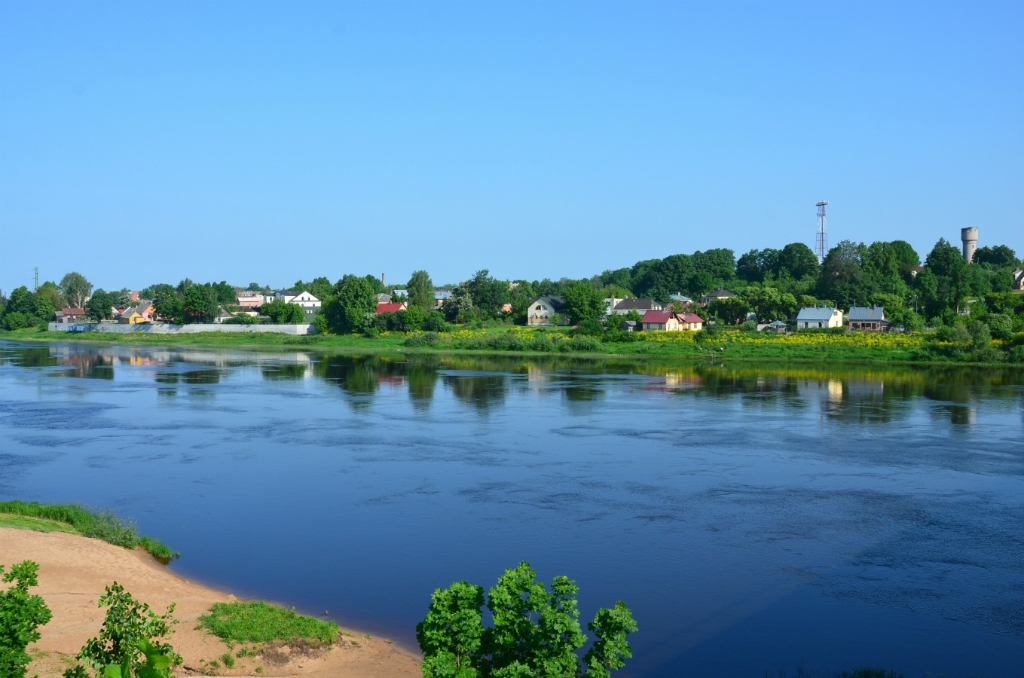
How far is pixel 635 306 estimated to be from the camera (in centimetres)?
7519

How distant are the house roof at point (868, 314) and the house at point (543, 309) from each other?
2372 cm

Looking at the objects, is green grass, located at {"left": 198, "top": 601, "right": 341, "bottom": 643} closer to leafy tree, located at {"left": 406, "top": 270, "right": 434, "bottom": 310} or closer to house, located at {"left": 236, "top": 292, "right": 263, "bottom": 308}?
leafy tree, located at {"left": 406, "top": 270, "right": 434, "bottom": 310}

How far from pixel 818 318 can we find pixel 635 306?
16592 mm

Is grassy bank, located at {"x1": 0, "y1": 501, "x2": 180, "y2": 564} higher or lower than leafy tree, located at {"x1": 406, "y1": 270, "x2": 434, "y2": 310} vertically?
lower

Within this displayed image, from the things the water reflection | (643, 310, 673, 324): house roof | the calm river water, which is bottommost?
the calm river water

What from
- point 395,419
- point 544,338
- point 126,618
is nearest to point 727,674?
point 126,618

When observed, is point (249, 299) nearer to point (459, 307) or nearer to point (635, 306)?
point (459, 307)

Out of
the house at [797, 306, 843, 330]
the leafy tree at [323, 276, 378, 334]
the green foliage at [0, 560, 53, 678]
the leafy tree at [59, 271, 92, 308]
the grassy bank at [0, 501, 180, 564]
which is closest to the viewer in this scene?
the green foliage at [0, 560, 53, 678]

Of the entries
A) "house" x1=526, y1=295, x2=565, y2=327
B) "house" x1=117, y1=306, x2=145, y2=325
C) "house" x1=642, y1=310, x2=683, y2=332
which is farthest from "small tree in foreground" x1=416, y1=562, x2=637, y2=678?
"house" x1=117, y1=306, x2=145, y2=325

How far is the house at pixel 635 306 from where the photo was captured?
74.1m

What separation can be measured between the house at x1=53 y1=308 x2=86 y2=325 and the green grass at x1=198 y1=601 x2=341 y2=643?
9353 centimetres

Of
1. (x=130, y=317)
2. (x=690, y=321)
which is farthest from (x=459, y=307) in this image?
(x=130, y=317)

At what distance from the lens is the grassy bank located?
13883 mm

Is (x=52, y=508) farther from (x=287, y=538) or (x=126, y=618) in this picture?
(x=126, y=618)
